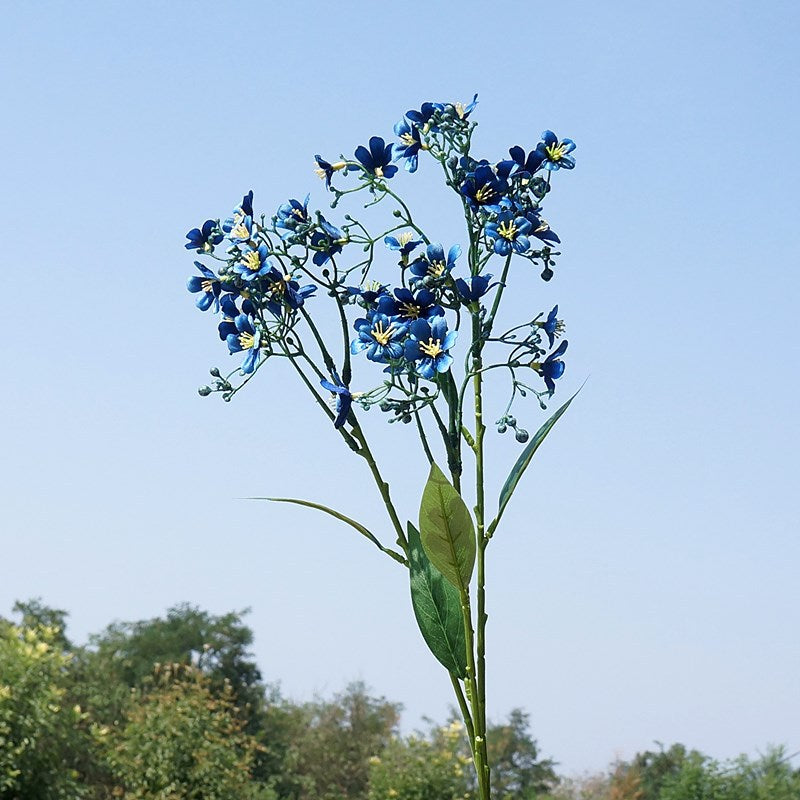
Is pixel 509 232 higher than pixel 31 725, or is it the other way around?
pixel 31 725

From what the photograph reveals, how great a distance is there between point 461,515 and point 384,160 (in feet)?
2.50

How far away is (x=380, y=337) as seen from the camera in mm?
2123

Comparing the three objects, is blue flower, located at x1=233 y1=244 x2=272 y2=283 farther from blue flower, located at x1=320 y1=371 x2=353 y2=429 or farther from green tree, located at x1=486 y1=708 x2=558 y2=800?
green tree, located at x1=486 y1=708 x2=558 y2=800

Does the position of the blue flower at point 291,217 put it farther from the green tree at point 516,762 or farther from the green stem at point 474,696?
the green tree at point 516,762

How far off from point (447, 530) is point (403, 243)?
0.58 meters

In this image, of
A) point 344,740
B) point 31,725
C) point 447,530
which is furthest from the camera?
point 344,740

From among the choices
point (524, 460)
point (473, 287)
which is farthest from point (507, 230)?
point (524, 460)

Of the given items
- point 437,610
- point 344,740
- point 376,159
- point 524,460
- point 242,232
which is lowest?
point 437,610

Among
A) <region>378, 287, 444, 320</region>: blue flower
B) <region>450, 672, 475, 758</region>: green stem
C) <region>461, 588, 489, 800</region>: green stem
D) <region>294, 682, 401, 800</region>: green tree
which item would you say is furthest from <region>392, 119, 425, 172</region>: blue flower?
<region>294, 682, 401, 800</region>: green tree

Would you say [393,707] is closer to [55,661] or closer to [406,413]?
[55,661]

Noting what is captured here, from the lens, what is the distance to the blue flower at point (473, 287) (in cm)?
212

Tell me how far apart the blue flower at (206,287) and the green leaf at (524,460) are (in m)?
0.67

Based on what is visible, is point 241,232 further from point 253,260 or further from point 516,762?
point 516,762

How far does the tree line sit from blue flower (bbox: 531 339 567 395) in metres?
5.43
